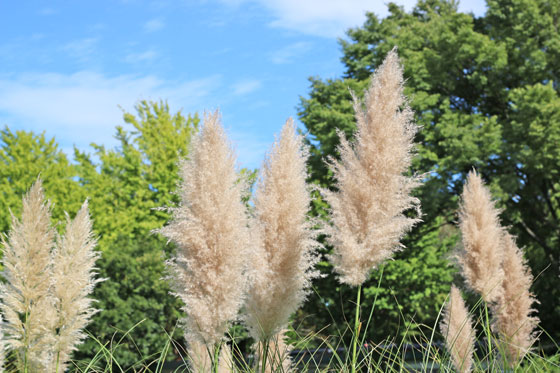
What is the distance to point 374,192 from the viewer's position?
3988 millimetres

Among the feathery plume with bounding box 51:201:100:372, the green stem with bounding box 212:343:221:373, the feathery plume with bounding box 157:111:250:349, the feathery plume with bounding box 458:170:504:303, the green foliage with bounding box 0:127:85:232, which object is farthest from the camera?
the green foliage with bounding box 0:127:85:232

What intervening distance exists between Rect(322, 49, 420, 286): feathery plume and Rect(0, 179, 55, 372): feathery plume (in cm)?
213

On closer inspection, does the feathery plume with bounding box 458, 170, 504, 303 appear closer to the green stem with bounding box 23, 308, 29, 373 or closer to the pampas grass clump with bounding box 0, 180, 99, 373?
the pampas grass clump with bounding box 0, 180, 99, 373

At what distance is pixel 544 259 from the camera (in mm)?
19172

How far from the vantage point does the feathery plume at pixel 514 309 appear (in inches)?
277

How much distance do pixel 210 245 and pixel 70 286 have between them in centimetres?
117

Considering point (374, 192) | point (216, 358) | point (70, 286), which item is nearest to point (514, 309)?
point (374, 192)

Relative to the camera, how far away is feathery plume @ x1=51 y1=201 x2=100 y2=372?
417 centimetres

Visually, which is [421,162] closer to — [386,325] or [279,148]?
[386,325]

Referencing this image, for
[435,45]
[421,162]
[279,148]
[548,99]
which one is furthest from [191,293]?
[435,45]

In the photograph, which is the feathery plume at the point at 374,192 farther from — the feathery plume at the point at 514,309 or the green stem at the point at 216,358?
the feathery plume at the point at 514,309

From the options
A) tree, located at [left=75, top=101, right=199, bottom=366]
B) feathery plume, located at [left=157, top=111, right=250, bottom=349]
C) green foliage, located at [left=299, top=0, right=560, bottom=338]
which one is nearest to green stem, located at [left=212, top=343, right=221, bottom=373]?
feathery plume, located at [left=157, top=111, right=250, bottom=349]

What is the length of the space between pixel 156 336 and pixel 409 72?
10.6 metres

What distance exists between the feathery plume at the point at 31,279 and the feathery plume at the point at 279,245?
1.53 meters
